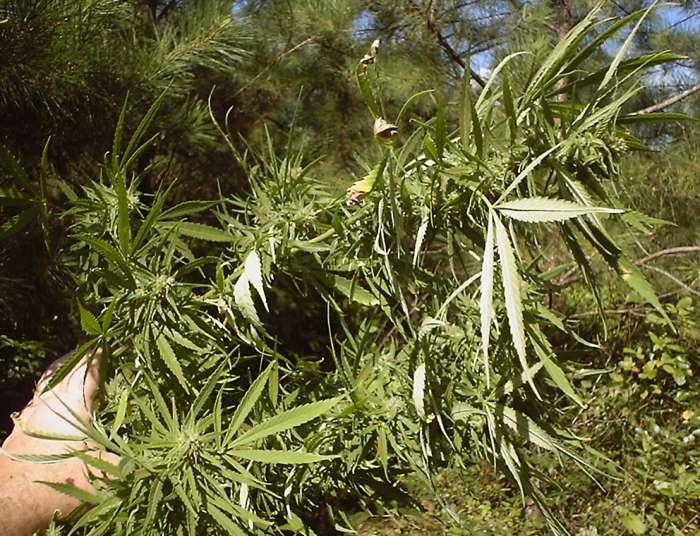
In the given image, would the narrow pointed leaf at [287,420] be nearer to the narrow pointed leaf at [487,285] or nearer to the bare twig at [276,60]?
the narrow pointed leaf at [487,285]

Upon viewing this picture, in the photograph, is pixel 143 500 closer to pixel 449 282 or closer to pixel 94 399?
pixel 94 399

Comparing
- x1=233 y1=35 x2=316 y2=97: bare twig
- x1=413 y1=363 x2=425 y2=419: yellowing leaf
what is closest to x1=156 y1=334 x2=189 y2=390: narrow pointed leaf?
x1=413 y1=363 x2=425 y2=419: yellowing leaf

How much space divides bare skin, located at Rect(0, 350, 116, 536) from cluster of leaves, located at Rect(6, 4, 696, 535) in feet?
0.08

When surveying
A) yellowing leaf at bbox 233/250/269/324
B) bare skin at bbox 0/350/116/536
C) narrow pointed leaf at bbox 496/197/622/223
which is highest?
narrow pointed leaf at bbox 496/197/622/223

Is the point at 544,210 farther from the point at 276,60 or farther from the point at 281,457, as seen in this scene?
the point at 276,60

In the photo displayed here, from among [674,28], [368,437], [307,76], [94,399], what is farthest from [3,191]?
[674,28]

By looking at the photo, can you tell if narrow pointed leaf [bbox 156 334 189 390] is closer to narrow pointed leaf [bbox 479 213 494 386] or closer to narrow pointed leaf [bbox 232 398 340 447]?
narrow pointed leaf [bbox 232 398 340 447]

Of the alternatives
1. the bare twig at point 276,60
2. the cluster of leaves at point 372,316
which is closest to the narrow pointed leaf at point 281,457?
the cluster of leaves at point 372,316

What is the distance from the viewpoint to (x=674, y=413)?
1664 mm

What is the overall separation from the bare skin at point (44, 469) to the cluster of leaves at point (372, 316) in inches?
1.0

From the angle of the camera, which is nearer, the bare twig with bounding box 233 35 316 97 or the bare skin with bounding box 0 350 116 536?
the bare skin with bounding box 0 350 116 536

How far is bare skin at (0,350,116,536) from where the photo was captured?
0.44m

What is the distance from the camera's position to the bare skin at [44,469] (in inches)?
17.4

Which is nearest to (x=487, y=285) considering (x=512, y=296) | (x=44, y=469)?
(x=512, y=296)
